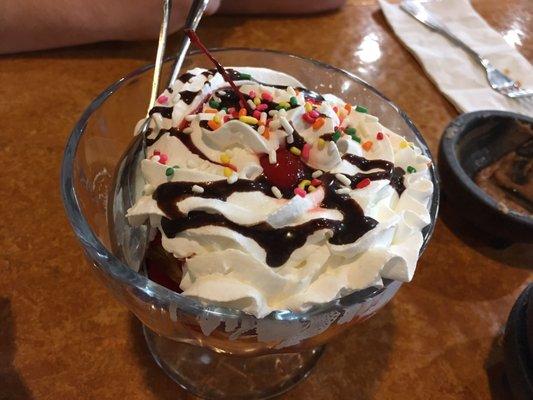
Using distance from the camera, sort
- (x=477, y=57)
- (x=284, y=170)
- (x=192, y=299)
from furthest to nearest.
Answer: (x=477, y=57), (x=284, y=170), (x=192, y=299)

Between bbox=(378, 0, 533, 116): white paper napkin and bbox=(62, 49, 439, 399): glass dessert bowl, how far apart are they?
0.50 meters

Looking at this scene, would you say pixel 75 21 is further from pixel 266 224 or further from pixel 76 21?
pixel 266 224

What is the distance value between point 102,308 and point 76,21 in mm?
679

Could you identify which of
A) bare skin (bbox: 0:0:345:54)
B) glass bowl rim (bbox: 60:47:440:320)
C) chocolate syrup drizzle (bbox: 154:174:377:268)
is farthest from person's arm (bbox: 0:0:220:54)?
chocolate syrup drizzle (bbox: 154:174:377:268)

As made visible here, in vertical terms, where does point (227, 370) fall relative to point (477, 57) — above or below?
below

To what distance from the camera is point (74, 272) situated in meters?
0.89

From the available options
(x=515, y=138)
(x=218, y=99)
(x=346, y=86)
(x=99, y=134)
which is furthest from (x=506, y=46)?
(x=99, y=134)

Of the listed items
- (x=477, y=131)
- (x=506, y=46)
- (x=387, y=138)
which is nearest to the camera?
(x=387, y=138)

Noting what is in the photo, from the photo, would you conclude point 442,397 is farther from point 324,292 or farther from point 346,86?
point 346,86

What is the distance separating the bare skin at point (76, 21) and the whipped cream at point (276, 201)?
56 centimetres

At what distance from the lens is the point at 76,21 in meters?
1.22

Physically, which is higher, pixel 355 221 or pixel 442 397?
pixel 355 221

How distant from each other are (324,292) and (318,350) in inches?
10.9

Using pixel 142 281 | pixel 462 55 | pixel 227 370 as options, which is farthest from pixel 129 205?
pixel 462 55
